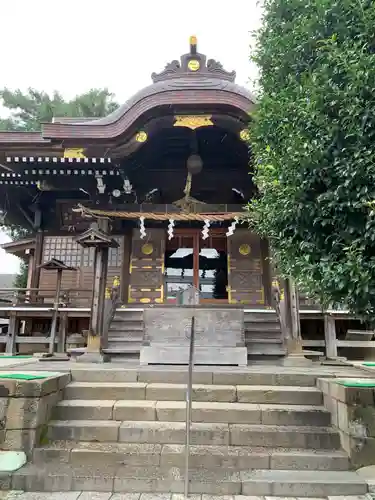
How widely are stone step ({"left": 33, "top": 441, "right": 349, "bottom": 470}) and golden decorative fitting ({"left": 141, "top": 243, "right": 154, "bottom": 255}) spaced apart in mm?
6563

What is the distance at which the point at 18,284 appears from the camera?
68.1ft

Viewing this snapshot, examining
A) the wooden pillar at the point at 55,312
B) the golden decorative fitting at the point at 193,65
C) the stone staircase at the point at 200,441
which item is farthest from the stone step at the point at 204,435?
the golden decorative fitting at the point at 193,65

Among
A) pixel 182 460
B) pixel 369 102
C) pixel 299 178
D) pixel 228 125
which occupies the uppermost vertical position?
pixel 228 125

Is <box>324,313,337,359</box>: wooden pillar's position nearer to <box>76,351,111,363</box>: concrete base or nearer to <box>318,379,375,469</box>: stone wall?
<box>318,379,375,469</box>: stone wall

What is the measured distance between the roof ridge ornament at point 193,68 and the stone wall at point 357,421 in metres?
8.17

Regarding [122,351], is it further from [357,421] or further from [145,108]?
[145,108]

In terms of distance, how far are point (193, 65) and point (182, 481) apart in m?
9.38

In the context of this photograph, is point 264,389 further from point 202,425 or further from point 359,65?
point 359,65

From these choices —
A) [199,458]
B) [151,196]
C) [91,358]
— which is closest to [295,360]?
[199,458]

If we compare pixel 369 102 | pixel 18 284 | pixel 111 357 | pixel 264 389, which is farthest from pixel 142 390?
pixel 18 284

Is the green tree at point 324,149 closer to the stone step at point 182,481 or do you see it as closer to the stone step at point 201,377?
the stone step at point 182,481

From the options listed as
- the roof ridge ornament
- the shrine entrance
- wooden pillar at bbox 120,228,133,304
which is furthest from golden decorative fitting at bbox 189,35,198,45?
wooden pillar at bbox 120,228,133,304

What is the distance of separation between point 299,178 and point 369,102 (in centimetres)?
85

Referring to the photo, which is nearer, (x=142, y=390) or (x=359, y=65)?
(x=359, y=65)
